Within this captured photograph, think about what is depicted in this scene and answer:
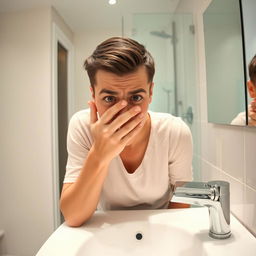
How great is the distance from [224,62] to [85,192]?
577 millimetres

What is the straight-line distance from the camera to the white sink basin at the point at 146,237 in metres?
0.51

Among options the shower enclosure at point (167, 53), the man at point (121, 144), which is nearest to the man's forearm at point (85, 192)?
the man at point (121, 144)

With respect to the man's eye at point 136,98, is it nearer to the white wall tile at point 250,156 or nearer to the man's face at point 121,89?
the man's face at point 121,89

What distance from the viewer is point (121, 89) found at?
568mm

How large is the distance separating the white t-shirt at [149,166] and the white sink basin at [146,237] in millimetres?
87

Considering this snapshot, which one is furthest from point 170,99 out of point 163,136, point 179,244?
point 179,244

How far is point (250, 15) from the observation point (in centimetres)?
54

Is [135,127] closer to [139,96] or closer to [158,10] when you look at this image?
[139,96]

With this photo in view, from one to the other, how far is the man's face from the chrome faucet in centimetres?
23

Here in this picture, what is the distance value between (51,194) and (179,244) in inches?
45.9

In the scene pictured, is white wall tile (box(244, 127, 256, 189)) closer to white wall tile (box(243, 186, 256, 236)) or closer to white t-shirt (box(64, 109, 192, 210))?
white wall tile (box(243, 186, 256, 236))

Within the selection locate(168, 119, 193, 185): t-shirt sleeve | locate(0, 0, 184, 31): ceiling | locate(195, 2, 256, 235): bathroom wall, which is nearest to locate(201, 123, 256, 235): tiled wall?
locate(195, 2, 256, 235): bathroom wall

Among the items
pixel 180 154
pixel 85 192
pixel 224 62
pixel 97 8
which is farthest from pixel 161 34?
pixel 85 192

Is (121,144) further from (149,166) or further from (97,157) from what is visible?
(149,166)
